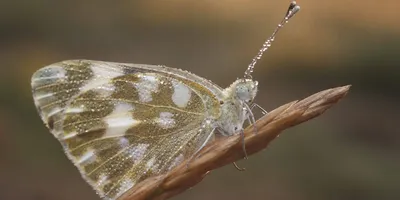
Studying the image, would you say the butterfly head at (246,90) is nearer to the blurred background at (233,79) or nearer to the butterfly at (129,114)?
the butterfly at (129,114)

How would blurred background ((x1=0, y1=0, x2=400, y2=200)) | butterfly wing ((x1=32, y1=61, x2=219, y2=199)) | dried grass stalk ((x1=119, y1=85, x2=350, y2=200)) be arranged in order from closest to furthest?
dried grass stalk ((x1=119, y1=85, x2=350, y2=200)), butterfly wing ((x1=32, y1=61, x2=219, y2=199)), blurred background ((x1=0, y1=0, x2=400, y2=200))

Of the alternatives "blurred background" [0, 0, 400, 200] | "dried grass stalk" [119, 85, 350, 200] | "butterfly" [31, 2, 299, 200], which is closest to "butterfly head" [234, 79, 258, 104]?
"butterfly" [31, 2, 299, 200]

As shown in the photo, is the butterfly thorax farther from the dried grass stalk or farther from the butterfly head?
the dried grass stalk

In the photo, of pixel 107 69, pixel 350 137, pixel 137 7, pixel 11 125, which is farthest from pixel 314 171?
pixel 107 69

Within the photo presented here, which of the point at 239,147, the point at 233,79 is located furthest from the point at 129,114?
the point at 233,79

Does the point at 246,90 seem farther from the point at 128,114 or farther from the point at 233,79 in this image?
the point at 233,79

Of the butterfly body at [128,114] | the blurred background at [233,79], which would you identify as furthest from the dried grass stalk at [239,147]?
the blurred background at [233,79]

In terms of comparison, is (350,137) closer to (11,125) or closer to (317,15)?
(317,15)

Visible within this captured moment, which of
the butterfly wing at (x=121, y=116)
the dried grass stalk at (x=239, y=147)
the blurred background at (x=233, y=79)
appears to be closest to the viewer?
the dried grass stalk at (x=239, y=147)
